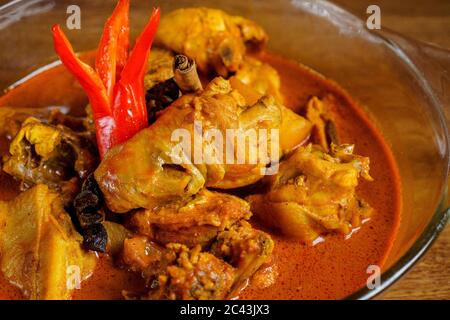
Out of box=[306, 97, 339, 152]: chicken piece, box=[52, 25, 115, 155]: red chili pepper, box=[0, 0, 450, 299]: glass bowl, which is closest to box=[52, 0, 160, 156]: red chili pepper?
box=[52, 25, 115, 155]: red chili pepper

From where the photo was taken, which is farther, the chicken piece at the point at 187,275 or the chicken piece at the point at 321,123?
the chicken piece at the point at 321,123

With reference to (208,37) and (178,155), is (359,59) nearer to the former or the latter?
(208,37)

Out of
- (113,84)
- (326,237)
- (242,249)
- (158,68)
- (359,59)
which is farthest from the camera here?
(359,59)

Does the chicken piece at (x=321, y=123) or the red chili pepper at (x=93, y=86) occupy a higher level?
the red chili pepper at (x=93, y=86)

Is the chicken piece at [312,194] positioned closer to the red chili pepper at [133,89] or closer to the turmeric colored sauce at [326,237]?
the turmeric colored sauce at [326,237]

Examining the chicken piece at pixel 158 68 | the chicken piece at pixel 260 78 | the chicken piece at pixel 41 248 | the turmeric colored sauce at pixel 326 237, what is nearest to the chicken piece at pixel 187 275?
the turmeric colored sauce at pixel 326 237

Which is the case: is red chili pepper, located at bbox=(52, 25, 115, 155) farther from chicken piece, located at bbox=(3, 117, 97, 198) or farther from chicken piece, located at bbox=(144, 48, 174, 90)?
chicken piece, located at bbox=(144, 48, 174, 90)

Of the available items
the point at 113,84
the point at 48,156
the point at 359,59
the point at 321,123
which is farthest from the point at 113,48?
the point at 359,59
